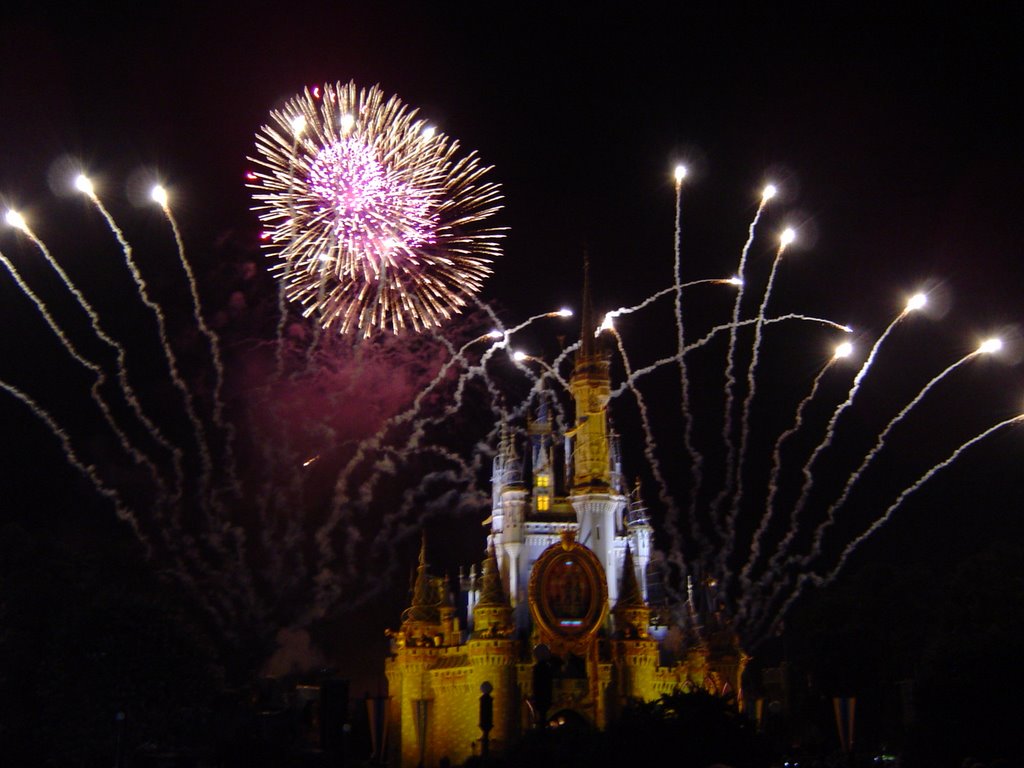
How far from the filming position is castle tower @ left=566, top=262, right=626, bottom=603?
2581 inches

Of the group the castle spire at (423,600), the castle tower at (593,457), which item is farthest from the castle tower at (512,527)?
the castle spire at (423,600)

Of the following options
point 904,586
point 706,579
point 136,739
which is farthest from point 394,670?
point 904,586

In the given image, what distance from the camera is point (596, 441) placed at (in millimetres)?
66812

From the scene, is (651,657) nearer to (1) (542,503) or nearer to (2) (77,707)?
(1) (542,503)

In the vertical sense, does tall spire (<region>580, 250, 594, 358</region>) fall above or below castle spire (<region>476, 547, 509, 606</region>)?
above

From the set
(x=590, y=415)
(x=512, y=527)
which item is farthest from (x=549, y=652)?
(x=590, y=415)

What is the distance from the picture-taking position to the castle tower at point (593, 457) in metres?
65.6

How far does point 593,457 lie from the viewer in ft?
219

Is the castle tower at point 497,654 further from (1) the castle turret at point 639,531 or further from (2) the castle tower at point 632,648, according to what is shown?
(1) the castle turret at point 639,531

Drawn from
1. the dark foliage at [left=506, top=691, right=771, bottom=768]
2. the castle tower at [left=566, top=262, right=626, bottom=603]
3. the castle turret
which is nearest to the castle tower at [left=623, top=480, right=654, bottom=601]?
the castle turret

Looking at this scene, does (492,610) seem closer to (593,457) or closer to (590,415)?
(593,457)

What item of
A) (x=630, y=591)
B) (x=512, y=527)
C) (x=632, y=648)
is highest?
(x=512, y=527)

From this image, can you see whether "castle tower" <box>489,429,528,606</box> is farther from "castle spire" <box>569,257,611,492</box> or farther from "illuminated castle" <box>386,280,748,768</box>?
"castle spire" <box>569,257,611,492</box>

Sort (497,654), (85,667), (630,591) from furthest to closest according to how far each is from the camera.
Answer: (630,591) → (497,654) → (85,667)
